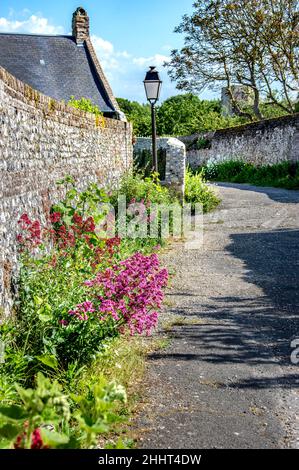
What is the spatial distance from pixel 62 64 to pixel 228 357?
924 inches

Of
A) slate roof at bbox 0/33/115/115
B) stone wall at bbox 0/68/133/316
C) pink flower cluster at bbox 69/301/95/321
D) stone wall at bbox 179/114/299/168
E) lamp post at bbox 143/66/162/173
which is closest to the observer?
pink flower cluster at bbox 69/301/95/321

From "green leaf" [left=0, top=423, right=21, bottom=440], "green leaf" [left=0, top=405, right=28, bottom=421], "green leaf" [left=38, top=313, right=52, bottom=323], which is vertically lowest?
"green leaf" [left=38, top=313, right=52, bottom=323]

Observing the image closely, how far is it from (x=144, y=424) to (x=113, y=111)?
855 inches

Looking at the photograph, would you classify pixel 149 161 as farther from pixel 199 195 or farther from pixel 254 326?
pixel 254 326

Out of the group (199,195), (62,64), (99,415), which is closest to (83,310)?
(99,415)

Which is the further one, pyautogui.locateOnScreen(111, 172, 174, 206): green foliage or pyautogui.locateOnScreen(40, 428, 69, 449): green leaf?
pyautogui.locateOnScreen(111, 172, 174, 206): green foliage

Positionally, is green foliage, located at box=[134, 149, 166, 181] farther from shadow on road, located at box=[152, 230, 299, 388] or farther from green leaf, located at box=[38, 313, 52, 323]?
green leaf, located at box=[38, 313, 52, 323]

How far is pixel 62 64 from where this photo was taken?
26.5 metres

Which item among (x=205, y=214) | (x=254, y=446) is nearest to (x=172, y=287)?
(x=254, y=446)

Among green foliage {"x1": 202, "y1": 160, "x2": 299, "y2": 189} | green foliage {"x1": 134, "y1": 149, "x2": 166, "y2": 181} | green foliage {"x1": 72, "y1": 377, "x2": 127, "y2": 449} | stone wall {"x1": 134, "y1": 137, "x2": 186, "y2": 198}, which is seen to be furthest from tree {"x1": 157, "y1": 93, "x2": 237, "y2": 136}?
green foliage {"x1": 72, "y1": 377, "x2": 127, "y2": 449}

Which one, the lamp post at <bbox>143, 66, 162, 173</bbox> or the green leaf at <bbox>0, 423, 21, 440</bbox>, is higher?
the lamp post at <bbox>143, 66, 162, 173</bbox>

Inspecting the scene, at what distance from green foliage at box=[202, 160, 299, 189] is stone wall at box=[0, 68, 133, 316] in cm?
1031

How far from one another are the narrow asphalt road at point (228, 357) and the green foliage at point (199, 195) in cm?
509

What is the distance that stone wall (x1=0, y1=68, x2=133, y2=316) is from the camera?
5.46m
